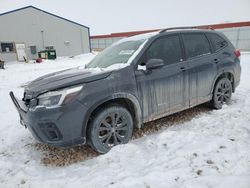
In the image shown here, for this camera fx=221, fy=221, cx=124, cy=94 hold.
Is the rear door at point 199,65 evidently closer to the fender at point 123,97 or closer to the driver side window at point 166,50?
the driver side window at point 166,50

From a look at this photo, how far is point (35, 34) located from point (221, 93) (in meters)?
27.2

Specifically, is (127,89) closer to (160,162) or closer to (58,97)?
(58,97)

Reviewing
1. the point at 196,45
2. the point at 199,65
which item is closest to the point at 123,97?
the point at 199,65

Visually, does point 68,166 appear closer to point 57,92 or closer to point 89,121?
point 89,121

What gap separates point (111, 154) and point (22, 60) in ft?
85.6

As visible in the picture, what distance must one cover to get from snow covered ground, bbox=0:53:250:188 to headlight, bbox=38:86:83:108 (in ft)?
3.06

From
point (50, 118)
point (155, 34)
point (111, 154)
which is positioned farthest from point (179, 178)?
point (155, 34)

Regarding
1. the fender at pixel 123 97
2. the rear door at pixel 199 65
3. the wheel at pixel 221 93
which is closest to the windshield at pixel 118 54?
the fender at pixel 123 97

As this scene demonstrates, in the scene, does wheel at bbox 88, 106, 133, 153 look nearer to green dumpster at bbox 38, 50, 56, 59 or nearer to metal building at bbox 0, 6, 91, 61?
green dumpster at bbox 38, 50, 56, 59

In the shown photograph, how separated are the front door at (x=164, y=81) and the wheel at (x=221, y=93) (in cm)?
99

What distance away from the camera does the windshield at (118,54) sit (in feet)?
12.5

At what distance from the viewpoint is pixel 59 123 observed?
2947 mm

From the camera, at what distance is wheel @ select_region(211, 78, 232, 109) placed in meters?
4.80

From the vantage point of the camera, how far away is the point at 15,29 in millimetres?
25750
